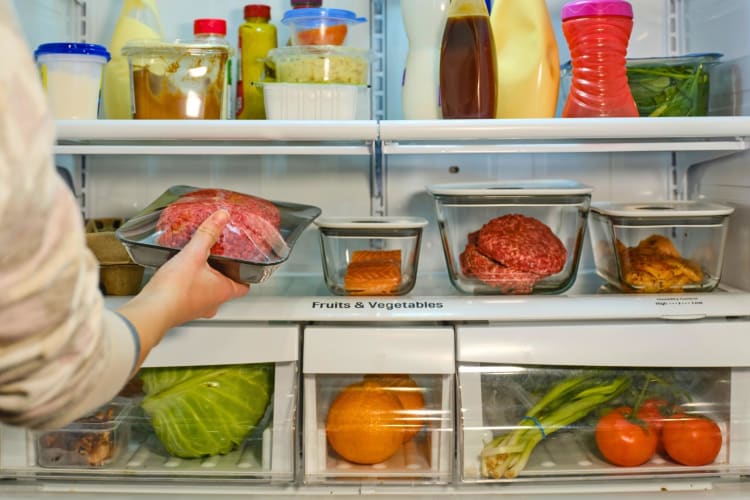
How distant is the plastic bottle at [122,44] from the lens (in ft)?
4.90

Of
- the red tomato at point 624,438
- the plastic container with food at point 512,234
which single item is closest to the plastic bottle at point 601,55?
the plastic container with food at point 512,234

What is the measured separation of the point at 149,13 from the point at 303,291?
0.57m

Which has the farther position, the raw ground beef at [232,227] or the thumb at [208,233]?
the raw ground beef at [232,227]

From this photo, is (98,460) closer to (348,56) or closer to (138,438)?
(138,438)

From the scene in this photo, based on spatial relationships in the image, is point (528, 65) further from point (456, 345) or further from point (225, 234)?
point (225, 234)

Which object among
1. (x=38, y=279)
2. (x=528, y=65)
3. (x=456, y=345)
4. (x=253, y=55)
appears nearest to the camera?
(x=38, y=279)

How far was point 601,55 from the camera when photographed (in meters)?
1.42

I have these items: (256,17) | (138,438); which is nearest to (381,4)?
(256,17)

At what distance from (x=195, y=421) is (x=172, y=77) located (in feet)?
1.79

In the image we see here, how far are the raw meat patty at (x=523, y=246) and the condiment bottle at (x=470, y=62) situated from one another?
0.18m

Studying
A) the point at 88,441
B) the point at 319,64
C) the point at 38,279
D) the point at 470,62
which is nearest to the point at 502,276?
the point at 470,62

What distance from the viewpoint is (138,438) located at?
1.37m

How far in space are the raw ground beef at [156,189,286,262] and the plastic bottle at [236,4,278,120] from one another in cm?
27

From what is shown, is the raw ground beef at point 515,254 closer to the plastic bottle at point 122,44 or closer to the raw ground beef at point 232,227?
the raw ground beef at point 232,227
